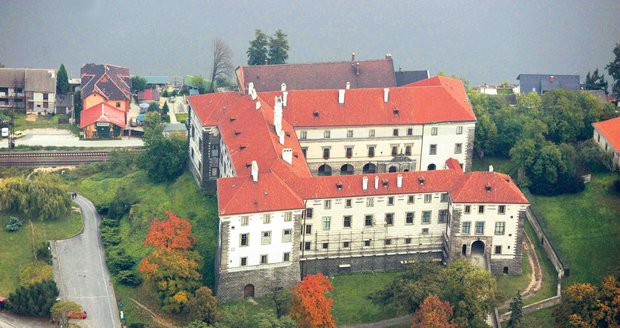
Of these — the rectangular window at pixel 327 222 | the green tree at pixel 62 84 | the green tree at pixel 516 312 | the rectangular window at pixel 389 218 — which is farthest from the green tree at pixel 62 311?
the green tree at pixel 62 84

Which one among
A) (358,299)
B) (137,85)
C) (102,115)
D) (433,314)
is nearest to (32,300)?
(358,299)

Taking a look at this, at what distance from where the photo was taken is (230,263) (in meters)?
107

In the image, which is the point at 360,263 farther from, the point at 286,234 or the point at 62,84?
the point at 62,84

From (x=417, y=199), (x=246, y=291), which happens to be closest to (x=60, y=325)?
(x=246, y=291)

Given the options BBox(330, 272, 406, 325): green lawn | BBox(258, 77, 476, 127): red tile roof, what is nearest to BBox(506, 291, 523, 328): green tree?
BBox(330, 272, 406, 325): green lawn

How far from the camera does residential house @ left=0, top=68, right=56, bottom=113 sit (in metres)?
159

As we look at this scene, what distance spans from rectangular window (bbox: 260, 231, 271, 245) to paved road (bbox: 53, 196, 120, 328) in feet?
45.1

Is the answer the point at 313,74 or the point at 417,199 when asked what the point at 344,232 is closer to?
the point at 417,199

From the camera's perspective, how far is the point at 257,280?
108 metres

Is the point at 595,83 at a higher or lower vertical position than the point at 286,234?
higher

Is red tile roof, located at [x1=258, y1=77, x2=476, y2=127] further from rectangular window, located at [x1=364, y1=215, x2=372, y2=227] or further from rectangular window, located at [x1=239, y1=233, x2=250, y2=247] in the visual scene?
rectangular window, located at [x1=239, y1=233, x2=250, y2=247]

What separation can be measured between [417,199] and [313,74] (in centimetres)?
3173

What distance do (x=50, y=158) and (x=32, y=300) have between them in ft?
130

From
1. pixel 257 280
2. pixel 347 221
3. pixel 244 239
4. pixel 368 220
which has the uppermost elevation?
pixel 368 220
